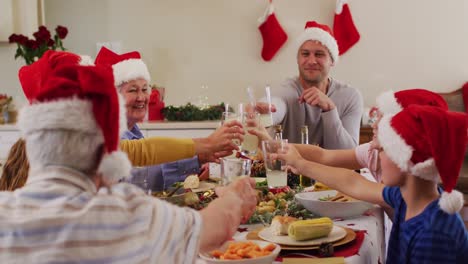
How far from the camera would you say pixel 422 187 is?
1.62 meters

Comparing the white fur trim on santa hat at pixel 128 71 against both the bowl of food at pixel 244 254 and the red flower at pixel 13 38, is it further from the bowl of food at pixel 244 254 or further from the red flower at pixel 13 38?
the red flower at pixel 13 38

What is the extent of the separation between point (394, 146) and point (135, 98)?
4.49 feet

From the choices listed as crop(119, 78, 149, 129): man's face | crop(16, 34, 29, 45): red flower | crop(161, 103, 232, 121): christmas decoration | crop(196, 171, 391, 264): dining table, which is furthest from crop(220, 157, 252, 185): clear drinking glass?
crop(16, 34, 29, 45): red flower

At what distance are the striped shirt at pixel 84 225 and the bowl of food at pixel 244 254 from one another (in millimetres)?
244

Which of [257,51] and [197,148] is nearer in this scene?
[197,148]

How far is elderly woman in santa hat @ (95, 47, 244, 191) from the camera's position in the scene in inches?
87.9

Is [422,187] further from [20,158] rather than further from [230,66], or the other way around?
[230,66]

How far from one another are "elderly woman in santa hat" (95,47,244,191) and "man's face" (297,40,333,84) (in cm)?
97

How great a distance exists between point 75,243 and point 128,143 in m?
1.31

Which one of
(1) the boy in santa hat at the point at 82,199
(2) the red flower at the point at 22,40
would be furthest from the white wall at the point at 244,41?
(1) the boy in santa hat at the point at 82,199

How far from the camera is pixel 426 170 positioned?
156cm

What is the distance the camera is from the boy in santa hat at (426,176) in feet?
4.96

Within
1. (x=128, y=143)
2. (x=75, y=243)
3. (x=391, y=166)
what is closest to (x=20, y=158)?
(x=128, y=143)

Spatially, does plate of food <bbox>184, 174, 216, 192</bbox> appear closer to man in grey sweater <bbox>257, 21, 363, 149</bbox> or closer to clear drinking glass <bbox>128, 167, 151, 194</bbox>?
clear drinking glass <bbox>128, 167, 151, 194</bbox>
